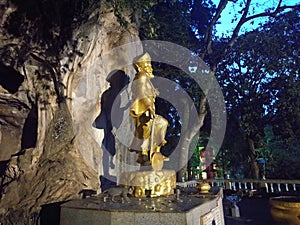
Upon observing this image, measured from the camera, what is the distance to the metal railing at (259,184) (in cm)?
1029

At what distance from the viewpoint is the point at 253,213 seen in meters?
8.59

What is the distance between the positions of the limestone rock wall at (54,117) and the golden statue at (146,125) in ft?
5.93

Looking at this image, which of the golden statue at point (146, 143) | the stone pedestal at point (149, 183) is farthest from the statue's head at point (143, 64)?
the stone pedestal at point (149, 183)

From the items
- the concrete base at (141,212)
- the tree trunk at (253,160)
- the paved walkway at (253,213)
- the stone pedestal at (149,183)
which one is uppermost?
the tree trunk at (253,160)

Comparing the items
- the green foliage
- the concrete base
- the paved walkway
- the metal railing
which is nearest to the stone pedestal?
the concrete base

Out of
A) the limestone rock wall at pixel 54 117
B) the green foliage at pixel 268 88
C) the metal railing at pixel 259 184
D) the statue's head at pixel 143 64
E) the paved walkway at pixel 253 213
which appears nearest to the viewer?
the limestone rock wall at pixel 54 117

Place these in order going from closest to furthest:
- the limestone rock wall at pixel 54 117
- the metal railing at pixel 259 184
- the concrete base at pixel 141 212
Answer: the concrete base at pixel 141 212 < the limestone rock wall at pixel 54 117 < the metal railing at pixel 259 184

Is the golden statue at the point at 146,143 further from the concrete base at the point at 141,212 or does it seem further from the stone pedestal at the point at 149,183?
the concrete base at the point at 141,212

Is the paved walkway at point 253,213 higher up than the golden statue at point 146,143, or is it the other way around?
the golden statue at point 146,143

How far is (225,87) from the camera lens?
48.7 feet

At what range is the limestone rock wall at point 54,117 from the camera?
6.06 meters

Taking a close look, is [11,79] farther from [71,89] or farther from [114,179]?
[114,179]

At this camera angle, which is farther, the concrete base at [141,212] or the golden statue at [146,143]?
the golden statue at [146,143]

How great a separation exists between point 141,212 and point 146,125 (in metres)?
2.47
